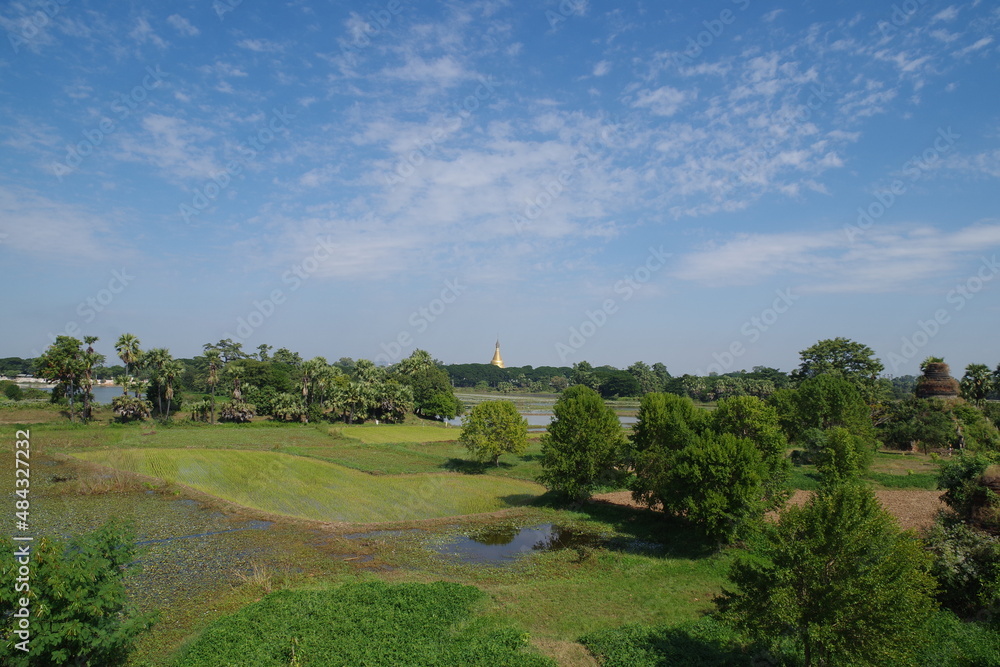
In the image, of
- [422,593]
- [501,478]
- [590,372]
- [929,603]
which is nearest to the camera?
[929,603]

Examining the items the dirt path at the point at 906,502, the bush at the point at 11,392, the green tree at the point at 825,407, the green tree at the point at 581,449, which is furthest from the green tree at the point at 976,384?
the bush at the point at 11,392

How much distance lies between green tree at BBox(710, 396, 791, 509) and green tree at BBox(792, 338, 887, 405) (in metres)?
50.4

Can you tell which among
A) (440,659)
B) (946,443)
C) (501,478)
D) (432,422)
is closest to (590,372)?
(432,422)

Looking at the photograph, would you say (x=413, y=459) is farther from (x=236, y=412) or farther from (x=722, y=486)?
(x=236, y=412)

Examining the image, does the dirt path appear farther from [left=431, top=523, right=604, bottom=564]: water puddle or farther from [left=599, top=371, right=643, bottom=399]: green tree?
[left=599, top=371, right=643, bottom=399]: green tree

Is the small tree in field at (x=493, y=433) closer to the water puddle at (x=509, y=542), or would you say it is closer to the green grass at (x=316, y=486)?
the green grass at (x=316, y=486)

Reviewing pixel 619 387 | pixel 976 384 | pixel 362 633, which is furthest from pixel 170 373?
pixel 619 387

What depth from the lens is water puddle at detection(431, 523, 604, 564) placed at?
2742cm

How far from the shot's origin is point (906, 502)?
3512 centimetres

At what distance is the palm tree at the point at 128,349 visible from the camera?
6944cm

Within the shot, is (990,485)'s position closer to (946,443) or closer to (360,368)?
(946,443)

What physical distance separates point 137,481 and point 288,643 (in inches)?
1216

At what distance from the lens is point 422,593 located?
67.2ft

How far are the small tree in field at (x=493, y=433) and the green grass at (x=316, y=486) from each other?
12.7 ft
